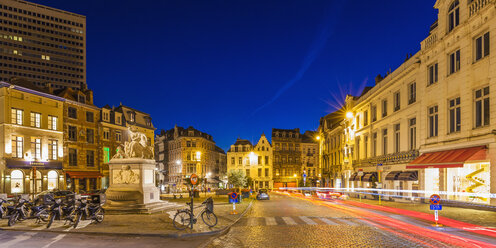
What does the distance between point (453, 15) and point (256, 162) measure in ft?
205

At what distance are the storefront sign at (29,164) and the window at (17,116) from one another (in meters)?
3.88

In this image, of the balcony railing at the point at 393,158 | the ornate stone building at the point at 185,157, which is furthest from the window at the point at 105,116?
the balcony railing at the point at 393,158

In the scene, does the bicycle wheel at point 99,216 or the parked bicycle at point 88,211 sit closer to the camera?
the parked bicycle at point 88,211

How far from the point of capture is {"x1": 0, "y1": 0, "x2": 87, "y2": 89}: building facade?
109 m

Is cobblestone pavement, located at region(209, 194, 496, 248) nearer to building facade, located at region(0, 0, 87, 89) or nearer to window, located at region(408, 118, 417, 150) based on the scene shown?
window, located at region(408, 118, 417, 150)

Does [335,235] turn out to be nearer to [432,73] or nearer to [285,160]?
[432,73]

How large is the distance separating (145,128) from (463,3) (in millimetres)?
49189

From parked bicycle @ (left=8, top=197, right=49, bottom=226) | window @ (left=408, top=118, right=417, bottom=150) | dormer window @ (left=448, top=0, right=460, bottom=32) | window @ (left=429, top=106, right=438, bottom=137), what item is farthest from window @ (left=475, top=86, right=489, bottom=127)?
parked bicycle @ (left=8, top=197, right=49, bottom=226)

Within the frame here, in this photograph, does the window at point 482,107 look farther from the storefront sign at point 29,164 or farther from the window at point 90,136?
the window at point 90,136

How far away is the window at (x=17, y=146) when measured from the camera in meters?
36.4

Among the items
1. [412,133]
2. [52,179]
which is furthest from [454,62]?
[52,179]

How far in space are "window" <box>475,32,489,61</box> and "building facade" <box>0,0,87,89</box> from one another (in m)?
108

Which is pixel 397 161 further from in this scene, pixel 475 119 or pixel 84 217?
pixel 84 217

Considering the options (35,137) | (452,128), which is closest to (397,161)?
(452,128)
